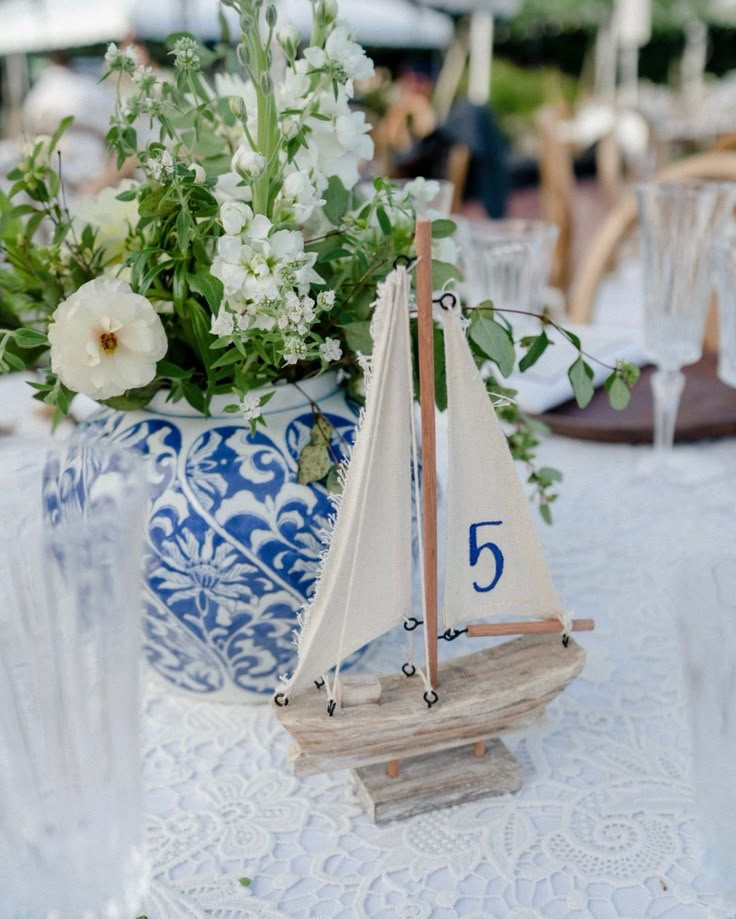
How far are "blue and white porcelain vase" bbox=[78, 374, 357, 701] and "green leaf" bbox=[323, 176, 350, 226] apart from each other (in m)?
0.11

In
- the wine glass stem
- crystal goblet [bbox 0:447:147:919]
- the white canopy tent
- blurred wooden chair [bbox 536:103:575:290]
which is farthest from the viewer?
the white canopy tent

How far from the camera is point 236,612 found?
0.59 meters

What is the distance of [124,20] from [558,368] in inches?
213

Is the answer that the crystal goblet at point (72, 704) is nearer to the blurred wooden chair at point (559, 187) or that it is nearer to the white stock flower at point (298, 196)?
the white stock flower at point (298, 196)

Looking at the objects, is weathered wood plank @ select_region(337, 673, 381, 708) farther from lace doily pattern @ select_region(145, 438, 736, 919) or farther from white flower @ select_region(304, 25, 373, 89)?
white flower @ select_region(304, 25, 373, 89)

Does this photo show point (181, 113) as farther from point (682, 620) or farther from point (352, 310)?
point (682, 620)

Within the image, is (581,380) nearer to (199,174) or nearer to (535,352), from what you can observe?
(535,352)

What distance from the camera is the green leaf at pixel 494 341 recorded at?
554 millimetres

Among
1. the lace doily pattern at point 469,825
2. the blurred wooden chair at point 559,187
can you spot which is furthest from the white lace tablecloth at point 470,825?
the blurred wooden chair at point 559,187

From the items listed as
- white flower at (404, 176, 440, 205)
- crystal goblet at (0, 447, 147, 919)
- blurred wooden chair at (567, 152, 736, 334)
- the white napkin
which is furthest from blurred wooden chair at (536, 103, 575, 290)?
crystal goblet at (0, 447, 147, 919)

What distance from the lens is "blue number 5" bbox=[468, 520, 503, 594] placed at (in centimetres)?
52

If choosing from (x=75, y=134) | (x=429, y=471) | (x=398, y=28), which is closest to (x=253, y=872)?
(x=429, y=471)

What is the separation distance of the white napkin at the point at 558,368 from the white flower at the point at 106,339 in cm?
55

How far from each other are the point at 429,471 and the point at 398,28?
6.94 m
